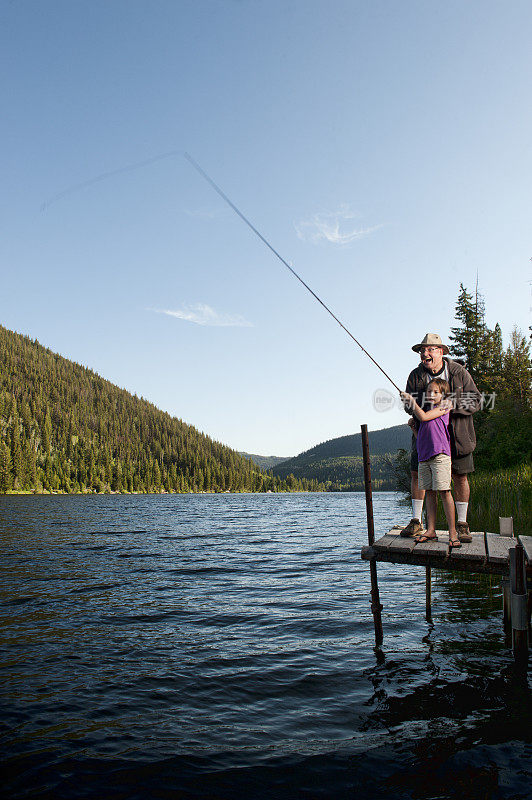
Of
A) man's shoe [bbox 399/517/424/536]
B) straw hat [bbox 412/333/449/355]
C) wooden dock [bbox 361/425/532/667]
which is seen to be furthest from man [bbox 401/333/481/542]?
man's shoe [bbox 399/517/424/536]

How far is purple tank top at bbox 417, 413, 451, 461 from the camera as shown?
27.8 ft

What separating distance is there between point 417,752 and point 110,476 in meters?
161

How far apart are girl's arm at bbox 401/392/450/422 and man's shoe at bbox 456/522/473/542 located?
2.03 m

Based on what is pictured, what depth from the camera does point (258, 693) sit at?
7.35 m

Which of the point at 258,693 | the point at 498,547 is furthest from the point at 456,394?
the point at 258,693

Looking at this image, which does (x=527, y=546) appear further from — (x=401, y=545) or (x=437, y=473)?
(x=401, y=545)

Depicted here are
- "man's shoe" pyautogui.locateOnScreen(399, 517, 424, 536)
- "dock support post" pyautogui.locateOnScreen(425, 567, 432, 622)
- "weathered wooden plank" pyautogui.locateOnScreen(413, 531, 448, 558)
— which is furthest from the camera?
"dock support post" pyautogui.locateOnScreen(425, 567, 432, 622)

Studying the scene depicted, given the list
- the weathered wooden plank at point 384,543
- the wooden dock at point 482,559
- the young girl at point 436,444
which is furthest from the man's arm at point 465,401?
the weathered wooden plank at point 384,543

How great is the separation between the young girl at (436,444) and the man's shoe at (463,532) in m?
0.50

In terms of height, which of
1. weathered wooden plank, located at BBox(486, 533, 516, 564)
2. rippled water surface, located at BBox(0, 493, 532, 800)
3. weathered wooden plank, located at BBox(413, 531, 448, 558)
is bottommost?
rippled water surface, located at BBox(0, 493, 532, 800)

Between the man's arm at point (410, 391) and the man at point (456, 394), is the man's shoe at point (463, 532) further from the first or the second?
the man's arm at point (410, 391)

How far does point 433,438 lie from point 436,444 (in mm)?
106

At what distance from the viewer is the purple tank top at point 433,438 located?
27.8 ft

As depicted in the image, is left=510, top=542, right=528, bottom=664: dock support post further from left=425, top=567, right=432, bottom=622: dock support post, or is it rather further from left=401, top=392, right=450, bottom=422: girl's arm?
left=425, top=567, right=432, bottom=622: dock support post
